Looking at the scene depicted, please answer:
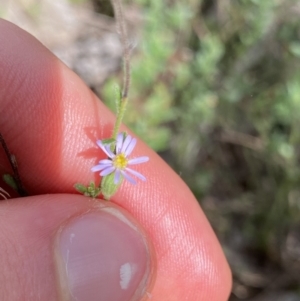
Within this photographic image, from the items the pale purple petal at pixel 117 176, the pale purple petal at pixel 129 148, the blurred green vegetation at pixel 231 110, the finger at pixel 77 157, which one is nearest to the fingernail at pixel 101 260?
the pale purple petal at pixel 117 176

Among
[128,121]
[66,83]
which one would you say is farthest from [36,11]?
[66,83]

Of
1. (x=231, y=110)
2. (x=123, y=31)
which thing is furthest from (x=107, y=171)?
(x=231, y=110)

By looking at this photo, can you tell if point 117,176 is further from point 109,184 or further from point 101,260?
point 101,260

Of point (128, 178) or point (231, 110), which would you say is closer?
point (128, 178)

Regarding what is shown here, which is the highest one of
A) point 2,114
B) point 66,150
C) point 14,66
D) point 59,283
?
point 14,66

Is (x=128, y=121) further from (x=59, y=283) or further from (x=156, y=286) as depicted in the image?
(x=59, y=283)

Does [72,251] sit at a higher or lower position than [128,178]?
lower

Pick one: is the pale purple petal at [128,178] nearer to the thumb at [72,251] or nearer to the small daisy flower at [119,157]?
the small daisy flower at [119,157]
